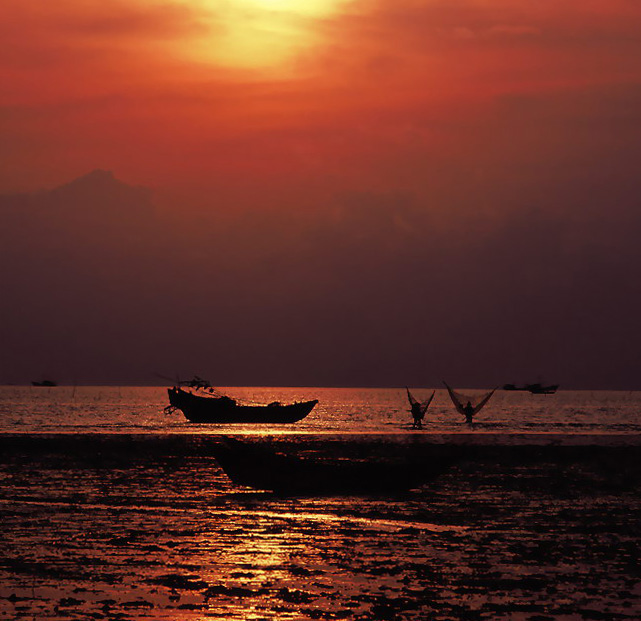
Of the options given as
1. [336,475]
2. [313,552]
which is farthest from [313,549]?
[336,475]

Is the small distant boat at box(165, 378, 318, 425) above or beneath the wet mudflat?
above

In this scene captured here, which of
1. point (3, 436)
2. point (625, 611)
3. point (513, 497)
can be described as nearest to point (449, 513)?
point (513, 497)

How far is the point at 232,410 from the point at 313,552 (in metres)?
105

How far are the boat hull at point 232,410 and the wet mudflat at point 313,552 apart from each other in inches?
3217

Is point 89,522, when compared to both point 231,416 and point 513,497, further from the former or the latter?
point 231,416

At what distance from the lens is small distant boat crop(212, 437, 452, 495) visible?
4141 cm

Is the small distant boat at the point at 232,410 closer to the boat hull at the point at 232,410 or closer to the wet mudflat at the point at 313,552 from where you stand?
the boat hull at the point at 232,410

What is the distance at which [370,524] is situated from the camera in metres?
33.2

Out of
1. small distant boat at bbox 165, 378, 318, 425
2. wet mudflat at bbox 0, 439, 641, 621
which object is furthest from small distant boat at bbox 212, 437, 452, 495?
small distant boat at bbox 165, 378, 318, 425

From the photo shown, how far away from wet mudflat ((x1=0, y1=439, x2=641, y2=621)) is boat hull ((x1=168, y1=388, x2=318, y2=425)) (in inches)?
3217

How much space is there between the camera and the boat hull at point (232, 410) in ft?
429

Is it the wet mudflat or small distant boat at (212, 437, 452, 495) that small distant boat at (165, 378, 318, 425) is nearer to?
the wet mudflat

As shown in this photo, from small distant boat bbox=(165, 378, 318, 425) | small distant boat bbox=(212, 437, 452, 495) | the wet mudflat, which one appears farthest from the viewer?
small distant boat bbox=(165, 378, 318, 425)

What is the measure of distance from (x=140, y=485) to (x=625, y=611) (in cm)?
2932
